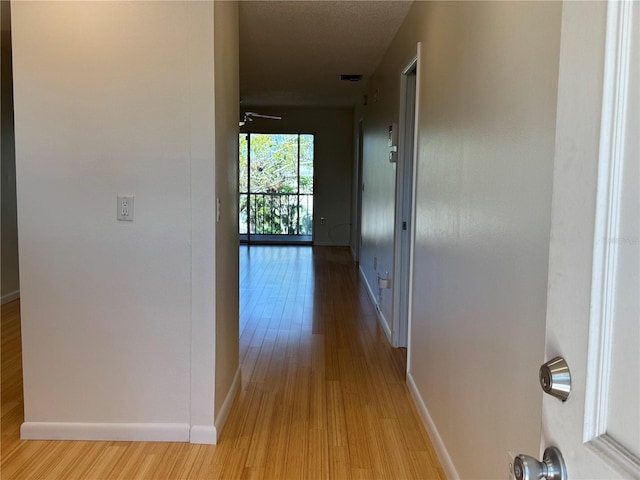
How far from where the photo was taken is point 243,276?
6.39 metres

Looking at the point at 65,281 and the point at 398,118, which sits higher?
the point at 398,118

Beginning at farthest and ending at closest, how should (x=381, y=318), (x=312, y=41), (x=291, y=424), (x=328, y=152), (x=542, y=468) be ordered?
(x=328, y=152), (x=381, y=318), (x=312, y=41), (x=291, y=424), (x=542, y=468)

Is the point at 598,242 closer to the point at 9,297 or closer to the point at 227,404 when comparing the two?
the point at 227,404

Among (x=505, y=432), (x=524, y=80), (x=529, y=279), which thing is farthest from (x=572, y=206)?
(x=505, y=432)

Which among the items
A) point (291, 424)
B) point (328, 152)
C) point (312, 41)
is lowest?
point (291, 424)

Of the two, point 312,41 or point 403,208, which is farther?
point 312,41

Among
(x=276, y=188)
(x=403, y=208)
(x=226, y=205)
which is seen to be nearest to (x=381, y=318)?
(x=403, y=208)

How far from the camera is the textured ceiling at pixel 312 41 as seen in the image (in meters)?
3.30

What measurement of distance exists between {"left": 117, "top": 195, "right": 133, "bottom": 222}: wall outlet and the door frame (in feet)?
6.07

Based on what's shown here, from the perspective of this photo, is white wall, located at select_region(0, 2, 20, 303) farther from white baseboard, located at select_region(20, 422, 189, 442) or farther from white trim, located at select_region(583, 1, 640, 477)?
white trim, located at select_region(583, 1, 640, 477)

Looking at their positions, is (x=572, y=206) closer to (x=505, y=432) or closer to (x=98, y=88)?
(x=505, y=432)

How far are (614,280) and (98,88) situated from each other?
2.19 metres

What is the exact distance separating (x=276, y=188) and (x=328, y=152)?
Answer: 46.6 inches

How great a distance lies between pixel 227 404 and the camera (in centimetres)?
262
